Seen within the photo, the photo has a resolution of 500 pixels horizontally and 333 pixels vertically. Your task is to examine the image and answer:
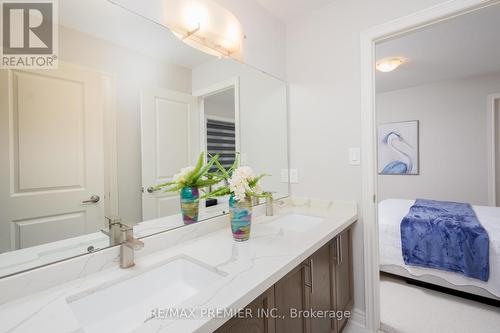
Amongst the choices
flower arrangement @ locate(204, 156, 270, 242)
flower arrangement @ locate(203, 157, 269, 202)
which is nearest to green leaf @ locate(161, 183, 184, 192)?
flower arrangement @ locate(203, 157, 269, 202)

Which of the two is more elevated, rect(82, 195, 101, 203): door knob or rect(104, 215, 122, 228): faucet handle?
rect(82, 195, 101, 203): door knob

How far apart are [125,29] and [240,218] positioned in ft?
3.39

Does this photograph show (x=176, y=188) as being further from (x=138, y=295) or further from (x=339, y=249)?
(x=339, y=249)

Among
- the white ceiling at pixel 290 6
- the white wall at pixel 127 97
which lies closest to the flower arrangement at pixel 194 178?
the white wall at pixel 127 97

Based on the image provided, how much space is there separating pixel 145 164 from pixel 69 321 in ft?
2.26

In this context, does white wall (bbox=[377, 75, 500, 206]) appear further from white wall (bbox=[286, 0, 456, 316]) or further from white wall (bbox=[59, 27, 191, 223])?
white wall (bbox=[59, 27, 191, 223])

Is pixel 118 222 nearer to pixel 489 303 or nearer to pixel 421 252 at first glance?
pixel 421 252

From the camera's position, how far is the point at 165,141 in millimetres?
1236

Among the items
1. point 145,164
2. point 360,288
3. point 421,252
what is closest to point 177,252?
point 145,164

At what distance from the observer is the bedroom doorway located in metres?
1.58

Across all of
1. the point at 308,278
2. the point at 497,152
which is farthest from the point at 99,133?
the point at 497,152

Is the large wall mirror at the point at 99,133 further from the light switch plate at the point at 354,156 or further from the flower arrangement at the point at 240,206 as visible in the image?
the light switch plate at the point at 354,156

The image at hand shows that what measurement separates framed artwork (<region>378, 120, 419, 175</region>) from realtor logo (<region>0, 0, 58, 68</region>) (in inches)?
192

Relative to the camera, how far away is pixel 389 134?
14.4ft
